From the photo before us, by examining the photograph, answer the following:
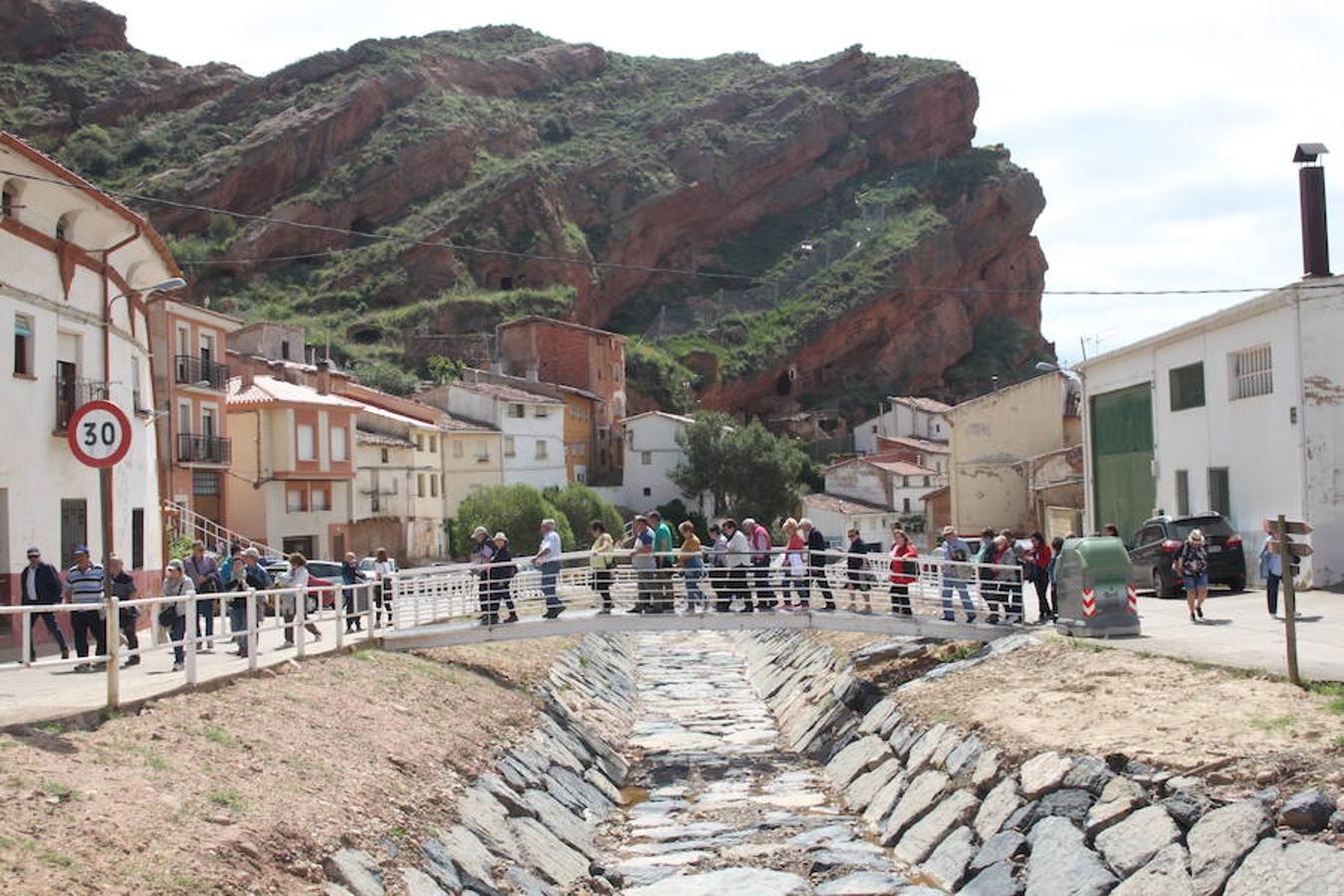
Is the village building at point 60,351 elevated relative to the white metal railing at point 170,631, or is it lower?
elevated

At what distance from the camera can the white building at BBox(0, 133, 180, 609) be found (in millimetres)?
22906

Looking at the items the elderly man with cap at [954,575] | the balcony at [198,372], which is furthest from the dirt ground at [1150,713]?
the balcony at [198,372]

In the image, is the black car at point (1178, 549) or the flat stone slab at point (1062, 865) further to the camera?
the black car at point (1178, 549)

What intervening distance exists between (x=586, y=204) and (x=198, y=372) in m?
73.6

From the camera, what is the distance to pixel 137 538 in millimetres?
29172

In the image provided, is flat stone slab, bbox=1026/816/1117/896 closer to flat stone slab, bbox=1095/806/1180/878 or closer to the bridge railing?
flat stone slab, bbox=1095/806/1180/878

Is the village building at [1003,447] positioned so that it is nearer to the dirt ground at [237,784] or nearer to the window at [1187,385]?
the window at [1187,385]

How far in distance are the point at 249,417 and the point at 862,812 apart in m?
38.9

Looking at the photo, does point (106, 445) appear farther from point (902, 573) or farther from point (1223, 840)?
point (902, 573)

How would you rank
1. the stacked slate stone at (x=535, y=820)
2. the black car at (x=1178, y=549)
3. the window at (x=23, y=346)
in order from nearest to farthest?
the stacked slate stone at (x=535, y=820) < the window at (x=23, y=346) < the black car at (x=1178, y=549)

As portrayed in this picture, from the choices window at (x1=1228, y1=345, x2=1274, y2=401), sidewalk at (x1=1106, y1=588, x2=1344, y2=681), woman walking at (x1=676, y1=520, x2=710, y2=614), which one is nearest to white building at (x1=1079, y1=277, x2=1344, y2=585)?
window at (x1=1228, y1=345, x2=1274, y2=401)

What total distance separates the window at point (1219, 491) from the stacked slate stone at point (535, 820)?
14965 mm

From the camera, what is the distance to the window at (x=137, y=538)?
94.3ft

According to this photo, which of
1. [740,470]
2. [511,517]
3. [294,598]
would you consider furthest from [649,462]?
[294,598]
